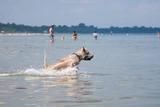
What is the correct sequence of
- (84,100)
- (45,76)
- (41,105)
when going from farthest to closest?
(45,76)
(84,100)
(41,105)

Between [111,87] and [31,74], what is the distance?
4.87 metres

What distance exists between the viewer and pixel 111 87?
549 inches

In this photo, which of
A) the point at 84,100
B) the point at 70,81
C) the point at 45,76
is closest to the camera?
the point at 84,100

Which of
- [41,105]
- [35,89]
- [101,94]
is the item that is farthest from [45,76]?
[41,105]

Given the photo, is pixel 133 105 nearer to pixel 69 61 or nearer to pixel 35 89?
pixel 35 89

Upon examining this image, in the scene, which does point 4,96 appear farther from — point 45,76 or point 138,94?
point 45,76

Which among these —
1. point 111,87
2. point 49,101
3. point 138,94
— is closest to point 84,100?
point 49,101

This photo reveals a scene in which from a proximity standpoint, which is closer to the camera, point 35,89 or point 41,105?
point 41,105

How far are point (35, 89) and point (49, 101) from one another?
7.72 feet

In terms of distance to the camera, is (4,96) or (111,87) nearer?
(4,96)

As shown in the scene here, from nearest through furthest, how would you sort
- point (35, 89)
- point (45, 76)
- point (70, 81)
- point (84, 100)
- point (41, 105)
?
point (41, 105) < point (84, 100) < point (35, 89) < point (70, 81) < point (45, 76)

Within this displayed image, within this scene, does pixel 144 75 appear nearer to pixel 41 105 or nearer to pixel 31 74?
pixel 31 74

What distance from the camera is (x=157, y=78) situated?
16.6 metres

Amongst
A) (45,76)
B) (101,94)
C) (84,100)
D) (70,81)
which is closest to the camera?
(84,100)
